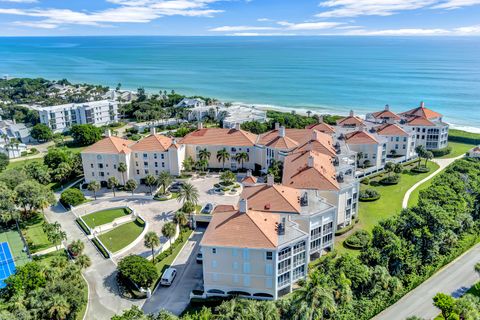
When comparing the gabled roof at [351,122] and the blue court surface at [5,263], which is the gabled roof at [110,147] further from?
the gabled roof at [351,122]

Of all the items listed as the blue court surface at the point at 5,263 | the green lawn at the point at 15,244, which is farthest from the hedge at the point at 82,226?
the blue court surface at the point at 5,263

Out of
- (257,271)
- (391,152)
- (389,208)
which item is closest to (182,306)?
(257,271)

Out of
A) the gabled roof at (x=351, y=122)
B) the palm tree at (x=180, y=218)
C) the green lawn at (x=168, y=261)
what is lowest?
the green lawn at (x=168, y=261)

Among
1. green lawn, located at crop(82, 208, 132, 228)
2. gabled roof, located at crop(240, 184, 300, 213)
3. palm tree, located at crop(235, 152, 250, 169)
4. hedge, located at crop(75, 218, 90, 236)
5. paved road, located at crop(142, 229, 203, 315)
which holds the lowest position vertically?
paved road, located at crop(142, 229, 203, 315)

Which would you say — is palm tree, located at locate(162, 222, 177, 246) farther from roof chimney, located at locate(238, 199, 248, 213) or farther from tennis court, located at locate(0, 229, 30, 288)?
tennis court, located at locate(0, 229, 30, 288)

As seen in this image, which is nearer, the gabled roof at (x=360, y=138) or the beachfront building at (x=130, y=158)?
the beachfront building at (x=130, y=158)

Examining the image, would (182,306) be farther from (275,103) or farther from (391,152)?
(275,103)

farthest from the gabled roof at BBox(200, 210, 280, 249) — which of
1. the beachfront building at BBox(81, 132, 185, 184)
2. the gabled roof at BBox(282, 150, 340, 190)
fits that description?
the beachfront building at BBox(81, 132, 185, 184)
